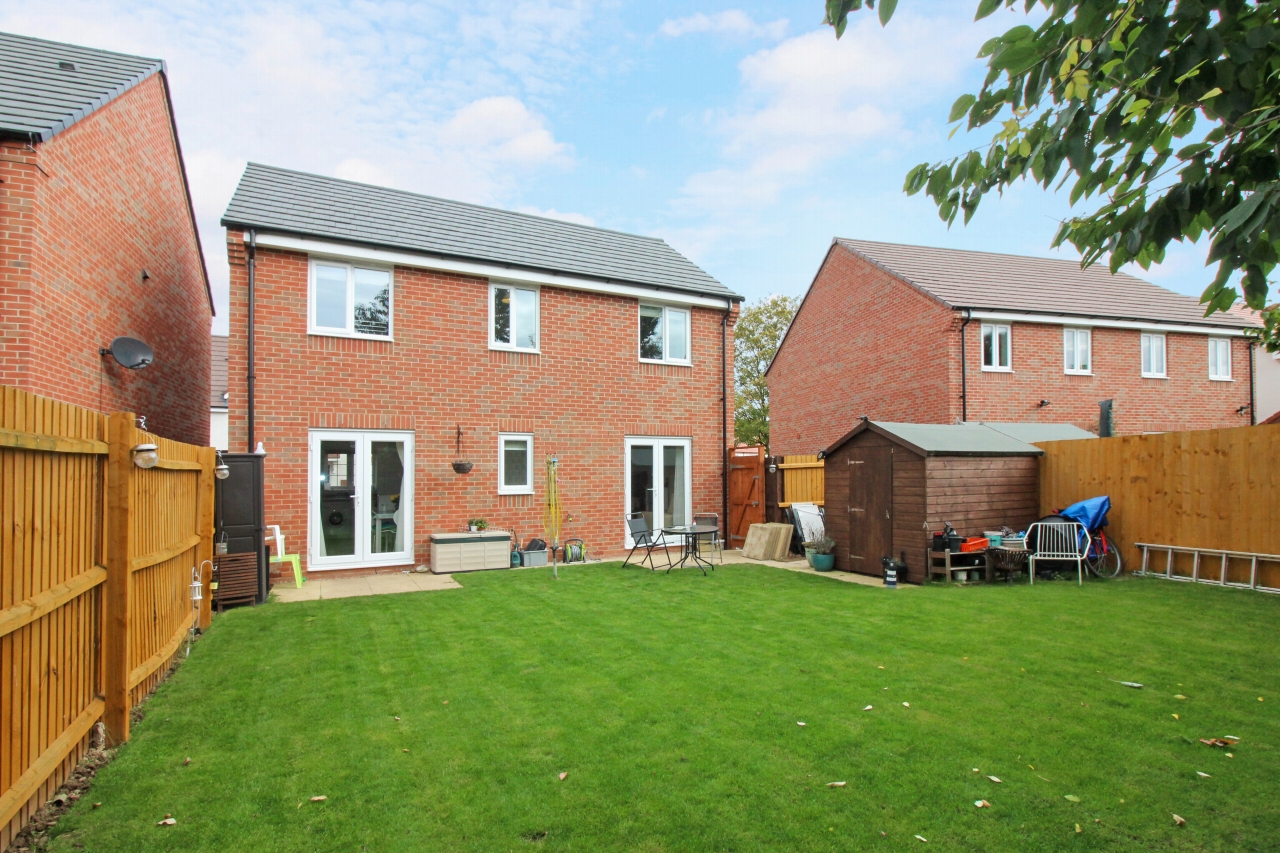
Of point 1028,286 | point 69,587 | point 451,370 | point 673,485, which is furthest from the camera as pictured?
point 1028,286

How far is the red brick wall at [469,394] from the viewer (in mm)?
10633

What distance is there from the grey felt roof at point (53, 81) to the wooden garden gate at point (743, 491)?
38.1 ft

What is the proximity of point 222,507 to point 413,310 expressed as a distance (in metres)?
4.76

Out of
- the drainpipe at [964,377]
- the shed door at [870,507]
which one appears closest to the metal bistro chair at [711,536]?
the shed door at [870,507]

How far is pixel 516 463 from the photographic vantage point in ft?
41.4

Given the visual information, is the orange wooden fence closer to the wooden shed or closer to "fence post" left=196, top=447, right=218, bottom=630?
"fence post" left=196, top=447, right=218, bottom=630

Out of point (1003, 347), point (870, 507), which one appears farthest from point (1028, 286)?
point (870, 507)

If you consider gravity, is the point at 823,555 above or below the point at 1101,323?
below

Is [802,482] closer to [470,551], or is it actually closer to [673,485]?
[673,485]

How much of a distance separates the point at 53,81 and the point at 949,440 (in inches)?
530

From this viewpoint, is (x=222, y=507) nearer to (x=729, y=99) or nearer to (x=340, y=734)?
(x=340, y=734)

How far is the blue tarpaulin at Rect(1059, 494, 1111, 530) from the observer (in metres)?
10.4

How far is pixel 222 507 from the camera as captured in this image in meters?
8.39

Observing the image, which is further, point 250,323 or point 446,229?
point 446,229
